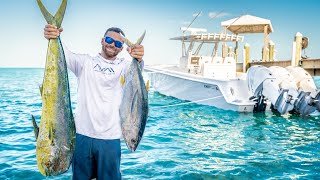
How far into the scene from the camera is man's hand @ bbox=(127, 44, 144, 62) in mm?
2943

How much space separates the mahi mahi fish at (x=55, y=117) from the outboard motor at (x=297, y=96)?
1174 cm

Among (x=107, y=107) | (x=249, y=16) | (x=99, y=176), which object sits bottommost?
(x=99, y=176)

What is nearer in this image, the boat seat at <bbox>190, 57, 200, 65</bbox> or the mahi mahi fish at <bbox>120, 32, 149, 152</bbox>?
the mahi mahi fish at <bbox>120, 32, 149, 152</bbox>

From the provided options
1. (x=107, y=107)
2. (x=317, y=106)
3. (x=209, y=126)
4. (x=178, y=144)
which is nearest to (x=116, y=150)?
(x=107, y=107)

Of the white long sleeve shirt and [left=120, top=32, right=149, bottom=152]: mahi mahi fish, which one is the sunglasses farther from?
the white long sleeve shirt

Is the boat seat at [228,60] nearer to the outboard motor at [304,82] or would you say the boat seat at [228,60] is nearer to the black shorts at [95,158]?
the outboard motor at [304,82]

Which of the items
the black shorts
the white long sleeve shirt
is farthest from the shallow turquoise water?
the white long sleeve shirt

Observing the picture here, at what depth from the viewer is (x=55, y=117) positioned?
8.56ft

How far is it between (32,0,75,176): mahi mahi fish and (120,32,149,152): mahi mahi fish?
0.49m

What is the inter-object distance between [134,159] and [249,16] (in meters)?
16.0

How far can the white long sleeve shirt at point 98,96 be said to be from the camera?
10.3 ft

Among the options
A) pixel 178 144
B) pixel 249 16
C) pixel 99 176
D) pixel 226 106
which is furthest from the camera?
pixel 249 16

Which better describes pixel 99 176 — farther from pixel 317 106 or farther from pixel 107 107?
pixel 317 106

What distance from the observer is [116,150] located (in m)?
3.24
